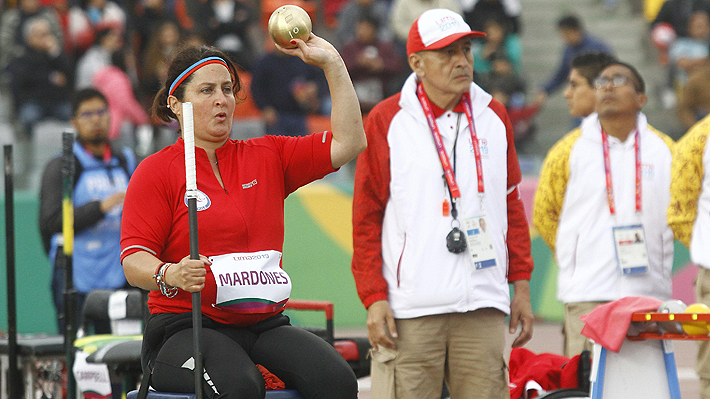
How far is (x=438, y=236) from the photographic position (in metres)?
4.16

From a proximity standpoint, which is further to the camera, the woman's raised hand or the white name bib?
the white name bib

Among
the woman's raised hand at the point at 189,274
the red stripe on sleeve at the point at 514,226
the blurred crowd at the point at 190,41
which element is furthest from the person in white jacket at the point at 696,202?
the blurred crowd at the point at 190,41

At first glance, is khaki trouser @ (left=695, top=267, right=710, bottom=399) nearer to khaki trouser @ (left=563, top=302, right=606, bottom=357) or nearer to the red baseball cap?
khaki trouser @ (left=563, top=302, right=606, bottom=357)

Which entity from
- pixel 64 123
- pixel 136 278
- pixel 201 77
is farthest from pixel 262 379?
pixel 64 123

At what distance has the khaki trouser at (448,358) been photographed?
413 centimetres

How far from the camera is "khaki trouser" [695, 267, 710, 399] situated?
16.0ft

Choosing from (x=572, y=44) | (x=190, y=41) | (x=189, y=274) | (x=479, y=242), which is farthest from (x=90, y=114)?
(x=572, y=44)

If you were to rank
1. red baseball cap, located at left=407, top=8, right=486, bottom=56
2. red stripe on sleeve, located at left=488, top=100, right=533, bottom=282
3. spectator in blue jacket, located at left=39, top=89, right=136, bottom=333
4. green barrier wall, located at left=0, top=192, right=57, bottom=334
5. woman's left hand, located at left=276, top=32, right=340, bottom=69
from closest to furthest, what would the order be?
woman's left hand, located at left=276, top=32, right=340, bottom=69
red baseball cap, located at left=407, top=8, right=486, bottom=56
red stripe on sleeve, located at left=488, top=100, right=533, bottom=282
spectator in blue jacket, located at left=39, top=89, right=136, bottom=333
green barrier wall, located at left=0, top=192, right=57, bottom=334

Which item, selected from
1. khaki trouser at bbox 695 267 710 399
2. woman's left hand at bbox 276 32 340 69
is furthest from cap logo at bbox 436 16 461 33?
khaki trouser at bbox 695 267 710 399

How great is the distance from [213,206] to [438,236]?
3.53ft

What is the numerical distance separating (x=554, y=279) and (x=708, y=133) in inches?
202

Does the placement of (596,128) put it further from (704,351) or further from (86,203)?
(86,203)

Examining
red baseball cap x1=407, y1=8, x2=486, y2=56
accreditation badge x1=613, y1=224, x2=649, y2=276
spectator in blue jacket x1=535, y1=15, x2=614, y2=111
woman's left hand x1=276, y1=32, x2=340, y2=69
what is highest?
spectator in blue jacket x1=535, y1=15, x2=614, y2=111

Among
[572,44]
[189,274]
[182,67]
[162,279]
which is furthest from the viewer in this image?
[572,44]
